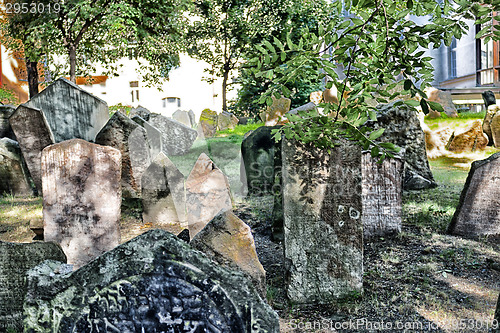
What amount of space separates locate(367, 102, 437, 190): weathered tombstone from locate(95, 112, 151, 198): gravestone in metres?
3.64

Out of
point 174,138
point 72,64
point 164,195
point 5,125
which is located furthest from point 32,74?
point 164,195

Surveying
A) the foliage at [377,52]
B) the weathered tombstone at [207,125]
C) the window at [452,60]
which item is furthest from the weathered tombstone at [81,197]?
the window at [452,60]

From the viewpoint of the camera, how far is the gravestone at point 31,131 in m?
6.25

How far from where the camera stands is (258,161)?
297 inches

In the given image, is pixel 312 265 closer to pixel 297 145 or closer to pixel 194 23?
pixel 297 145

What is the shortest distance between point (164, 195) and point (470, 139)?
7.85m

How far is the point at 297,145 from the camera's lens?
130 inches

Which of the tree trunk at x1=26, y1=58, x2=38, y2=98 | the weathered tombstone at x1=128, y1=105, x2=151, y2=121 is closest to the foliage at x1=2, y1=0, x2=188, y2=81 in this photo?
the tree trunk at x1=26, y1=58, x2=38, y2=98

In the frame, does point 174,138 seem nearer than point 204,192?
No

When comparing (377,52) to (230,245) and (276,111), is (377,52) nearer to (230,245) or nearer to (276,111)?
→ (230,245)

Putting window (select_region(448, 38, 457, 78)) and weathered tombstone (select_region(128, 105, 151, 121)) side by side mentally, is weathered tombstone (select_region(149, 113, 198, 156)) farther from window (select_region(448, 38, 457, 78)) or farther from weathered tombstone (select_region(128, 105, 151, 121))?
window (select_region(448, 38, 457, 78))

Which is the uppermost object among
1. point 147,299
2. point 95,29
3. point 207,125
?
point 95,29

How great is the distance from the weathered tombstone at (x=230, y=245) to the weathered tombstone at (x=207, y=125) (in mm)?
12812

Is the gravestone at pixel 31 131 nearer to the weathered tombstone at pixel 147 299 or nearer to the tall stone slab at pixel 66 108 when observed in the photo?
the tall stone slab at pixel 66 108
